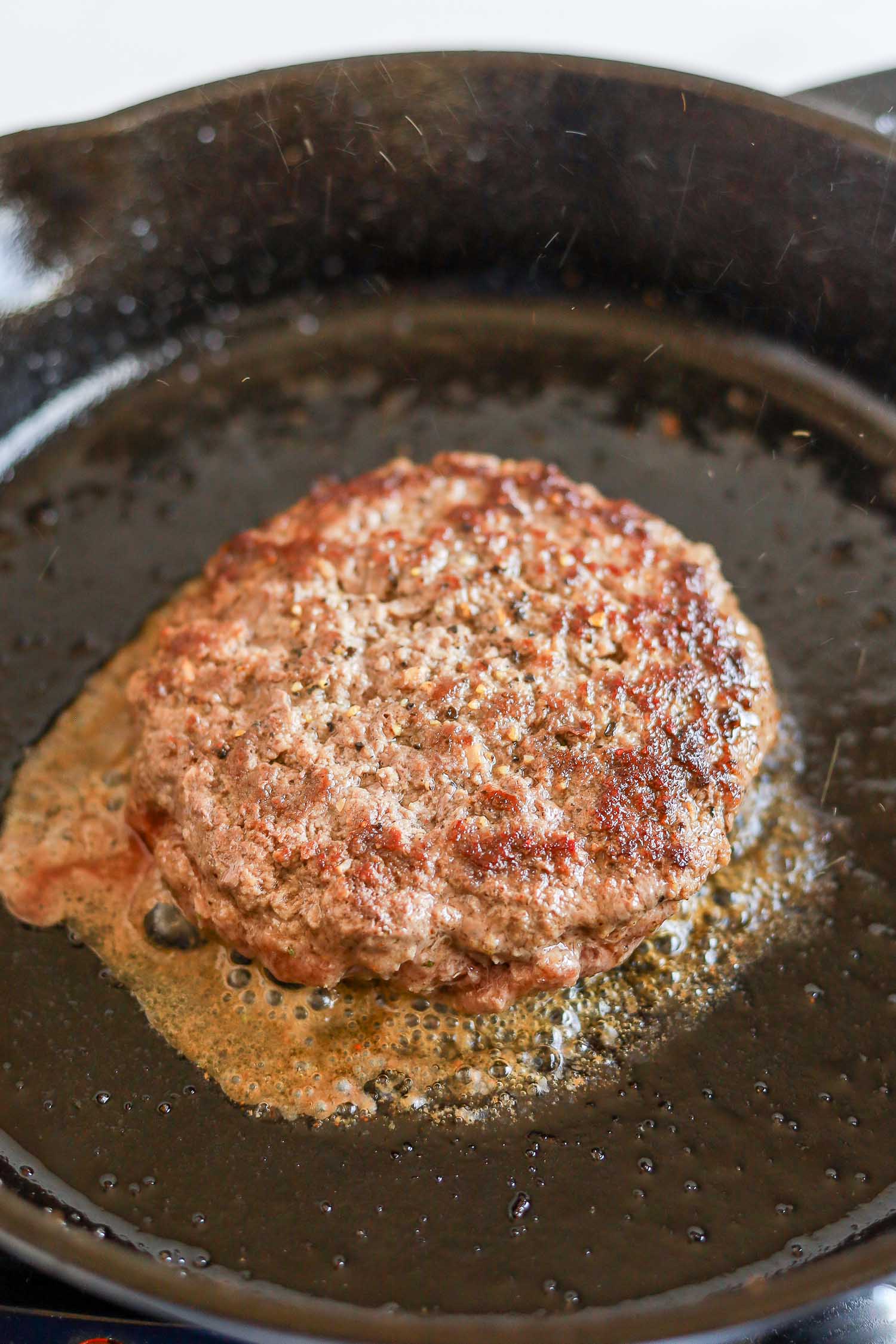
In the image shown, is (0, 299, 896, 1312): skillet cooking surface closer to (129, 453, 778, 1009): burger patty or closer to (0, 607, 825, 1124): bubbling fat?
(0, 607, 825, 1124): bubbling fat

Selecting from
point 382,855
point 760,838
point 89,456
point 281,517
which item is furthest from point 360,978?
point 89,456

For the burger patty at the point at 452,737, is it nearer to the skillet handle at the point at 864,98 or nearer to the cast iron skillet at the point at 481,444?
the cast iron skillet at the point at 481,444

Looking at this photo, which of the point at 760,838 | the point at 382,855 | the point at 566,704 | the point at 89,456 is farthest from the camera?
the point at 89,456

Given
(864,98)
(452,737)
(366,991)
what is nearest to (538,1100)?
(366,991)

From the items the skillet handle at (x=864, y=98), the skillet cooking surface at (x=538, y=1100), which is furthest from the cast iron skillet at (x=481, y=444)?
the skillet handle at (x=864, y=98)

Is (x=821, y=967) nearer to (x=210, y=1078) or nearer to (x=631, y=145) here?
(x=210, y=1078)

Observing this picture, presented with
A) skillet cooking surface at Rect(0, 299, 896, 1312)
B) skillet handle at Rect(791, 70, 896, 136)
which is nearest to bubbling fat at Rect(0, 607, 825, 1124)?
skillet cooking surface at Rect(0, 299, 896, 1312)
